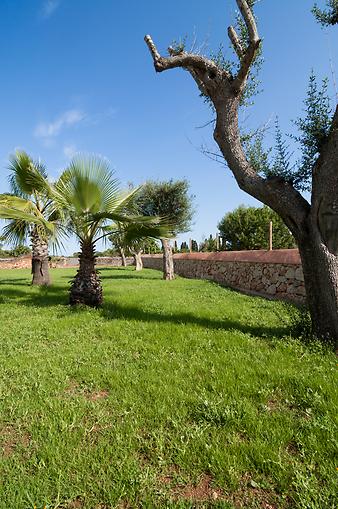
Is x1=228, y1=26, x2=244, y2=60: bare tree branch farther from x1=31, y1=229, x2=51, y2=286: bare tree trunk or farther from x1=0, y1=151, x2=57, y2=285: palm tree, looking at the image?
x1=31, y1=229, x2=51, y2=286: bare tree trunk

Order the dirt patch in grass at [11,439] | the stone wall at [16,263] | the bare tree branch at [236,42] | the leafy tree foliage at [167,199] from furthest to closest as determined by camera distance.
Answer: the stone wall at [16,263] → the leafy tree foliage at [167,199] → the bare tree branch at [236,42] → the dirt patch in grass at [11,439]

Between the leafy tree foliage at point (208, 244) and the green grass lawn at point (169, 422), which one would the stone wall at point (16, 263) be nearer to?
the leafy tree foliage at point (208, 244)

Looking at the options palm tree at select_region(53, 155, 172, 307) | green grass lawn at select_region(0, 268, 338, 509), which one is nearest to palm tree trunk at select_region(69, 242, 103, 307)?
palm tree at select_region(53, 155, 172, 307)

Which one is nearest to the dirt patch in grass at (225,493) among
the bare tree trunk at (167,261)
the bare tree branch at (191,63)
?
the bare tree branch at (191,63)

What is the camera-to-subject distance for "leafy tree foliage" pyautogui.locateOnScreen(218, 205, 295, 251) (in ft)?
86.4

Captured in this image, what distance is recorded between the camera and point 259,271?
996 cm

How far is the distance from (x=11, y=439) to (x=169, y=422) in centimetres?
125

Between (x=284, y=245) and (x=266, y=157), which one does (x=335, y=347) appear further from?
(x=284, y=245)

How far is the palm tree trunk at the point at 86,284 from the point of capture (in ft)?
24.5

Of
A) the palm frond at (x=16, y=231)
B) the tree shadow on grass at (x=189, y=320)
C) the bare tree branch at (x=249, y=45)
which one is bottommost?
the tree shadow on grass at (x=189, y=320)

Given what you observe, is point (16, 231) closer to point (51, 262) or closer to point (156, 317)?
point (156, 317)

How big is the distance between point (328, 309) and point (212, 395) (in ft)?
7.29

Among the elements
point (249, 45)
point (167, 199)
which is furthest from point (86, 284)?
point (167, 199)

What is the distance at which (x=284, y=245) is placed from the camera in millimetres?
23766
